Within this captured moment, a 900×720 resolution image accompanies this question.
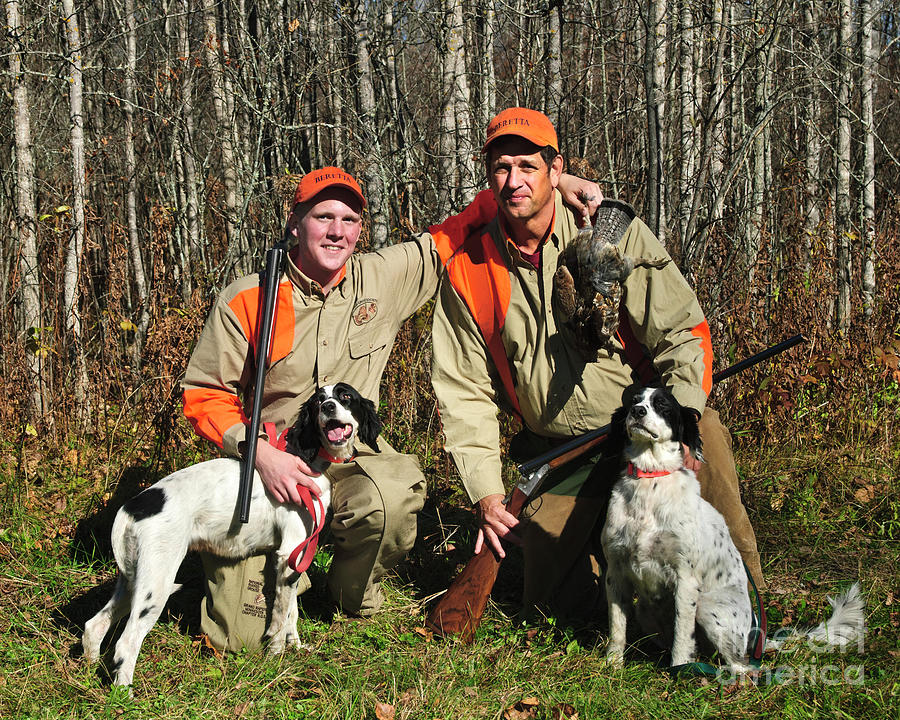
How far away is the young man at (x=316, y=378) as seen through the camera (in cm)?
374

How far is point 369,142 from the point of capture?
629cm

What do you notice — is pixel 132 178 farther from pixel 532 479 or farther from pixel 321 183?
pixel 532 479

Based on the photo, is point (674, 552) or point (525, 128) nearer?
point (674, 552)

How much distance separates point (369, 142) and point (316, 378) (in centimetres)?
298

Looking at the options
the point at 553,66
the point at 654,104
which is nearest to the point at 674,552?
the point at 654,104

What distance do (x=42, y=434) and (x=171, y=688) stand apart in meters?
2.93

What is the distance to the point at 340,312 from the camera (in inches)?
155

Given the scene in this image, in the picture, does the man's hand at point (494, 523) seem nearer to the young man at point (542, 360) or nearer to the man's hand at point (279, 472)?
the young man at point (542, 360)

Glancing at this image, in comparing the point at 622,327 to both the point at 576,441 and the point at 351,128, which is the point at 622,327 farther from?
the point at 351,128

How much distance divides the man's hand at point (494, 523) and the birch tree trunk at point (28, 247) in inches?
133

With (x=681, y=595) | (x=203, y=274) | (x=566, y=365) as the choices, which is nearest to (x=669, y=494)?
(x=681, y=595)

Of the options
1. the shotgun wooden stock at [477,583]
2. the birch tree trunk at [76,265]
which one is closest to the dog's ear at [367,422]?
the shotgun wooden stock at [477,583]

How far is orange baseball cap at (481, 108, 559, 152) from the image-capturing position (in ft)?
11.9

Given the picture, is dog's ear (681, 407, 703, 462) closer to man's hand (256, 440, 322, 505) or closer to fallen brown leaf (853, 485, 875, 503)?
man's hand (256, 440, 322, 505)
